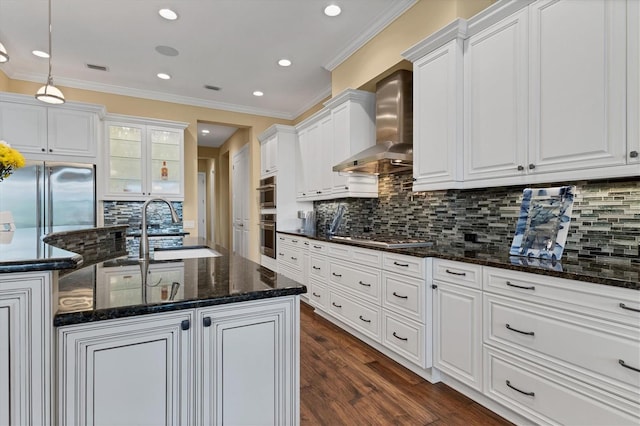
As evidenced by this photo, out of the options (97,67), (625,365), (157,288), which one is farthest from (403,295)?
(97,67)

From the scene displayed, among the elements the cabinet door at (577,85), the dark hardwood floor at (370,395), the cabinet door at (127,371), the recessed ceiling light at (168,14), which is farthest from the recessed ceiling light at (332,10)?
the dark hardwood floor at (370,395)

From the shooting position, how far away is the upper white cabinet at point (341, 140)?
12.0ft

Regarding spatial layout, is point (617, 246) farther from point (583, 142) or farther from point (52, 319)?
point (52, 319)

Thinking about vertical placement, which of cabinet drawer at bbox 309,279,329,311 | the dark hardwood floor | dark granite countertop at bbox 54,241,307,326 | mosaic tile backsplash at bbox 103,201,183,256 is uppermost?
mosaic tile backsplash at bbox 103,201,183,256

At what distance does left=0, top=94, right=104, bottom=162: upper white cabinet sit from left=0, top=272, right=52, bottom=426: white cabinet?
3940mm

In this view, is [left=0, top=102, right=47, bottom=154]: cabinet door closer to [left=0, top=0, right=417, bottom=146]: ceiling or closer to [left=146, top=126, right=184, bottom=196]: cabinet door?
[left=0, top=0, right=417, bottom=146]: ceiling

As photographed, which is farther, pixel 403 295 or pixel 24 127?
pixel 24 127

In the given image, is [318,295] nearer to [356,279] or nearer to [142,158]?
[356,279]

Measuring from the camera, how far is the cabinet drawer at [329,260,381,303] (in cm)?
273

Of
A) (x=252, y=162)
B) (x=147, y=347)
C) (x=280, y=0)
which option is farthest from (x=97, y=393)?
(x=252, y=162)

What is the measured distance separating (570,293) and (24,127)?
5419 millimetres

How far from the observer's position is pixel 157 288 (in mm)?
1222

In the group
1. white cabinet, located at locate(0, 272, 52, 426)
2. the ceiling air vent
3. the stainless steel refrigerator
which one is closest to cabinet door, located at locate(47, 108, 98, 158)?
the stainless steel refrigerator

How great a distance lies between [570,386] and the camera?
4.88ft
